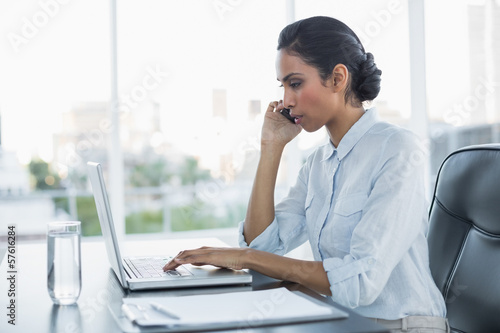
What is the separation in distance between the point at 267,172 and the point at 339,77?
383 mm

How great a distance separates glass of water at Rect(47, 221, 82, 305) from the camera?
1.04 meters

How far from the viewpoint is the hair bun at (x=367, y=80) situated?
1522mm

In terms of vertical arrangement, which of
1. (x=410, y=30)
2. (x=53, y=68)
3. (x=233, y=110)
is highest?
(x=410, y=30)

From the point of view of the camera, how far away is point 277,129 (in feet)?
5.88

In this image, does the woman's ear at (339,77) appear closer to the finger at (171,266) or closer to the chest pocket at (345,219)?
the chest pocket at (345,219)

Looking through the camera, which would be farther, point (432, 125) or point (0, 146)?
point (432, 125)

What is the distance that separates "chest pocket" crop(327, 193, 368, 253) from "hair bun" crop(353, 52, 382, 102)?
32 cm

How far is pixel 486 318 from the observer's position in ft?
4.27

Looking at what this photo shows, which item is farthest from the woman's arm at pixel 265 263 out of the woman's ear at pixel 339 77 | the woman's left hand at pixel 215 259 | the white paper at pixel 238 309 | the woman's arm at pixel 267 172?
the woman's ear at pixel 339 77

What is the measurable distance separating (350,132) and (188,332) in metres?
0.84

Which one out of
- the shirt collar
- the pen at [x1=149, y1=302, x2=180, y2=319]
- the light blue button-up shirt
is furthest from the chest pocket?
the pen at [x1=149, y1=302, x2=180, y2=319]

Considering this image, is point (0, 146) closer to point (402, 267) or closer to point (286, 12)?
point (286, 12)

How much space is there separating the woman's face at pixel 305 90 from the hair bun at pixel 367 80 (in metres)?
0.08

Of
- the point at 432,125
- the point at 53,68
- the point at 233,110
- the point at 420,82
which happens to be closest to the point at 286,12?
the point at 233,110
